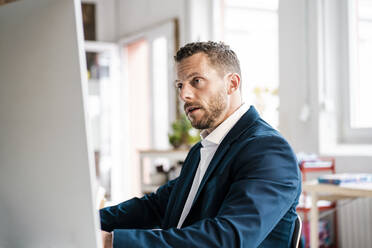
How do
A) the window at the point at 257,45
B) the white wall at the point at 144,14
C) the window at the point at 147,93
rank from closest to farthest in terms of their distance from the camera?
the window at the point at 257,45 < the white wall at the point at 144,14 < the window at the point at 147,93

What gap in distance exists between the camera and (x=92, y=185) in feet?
1.92

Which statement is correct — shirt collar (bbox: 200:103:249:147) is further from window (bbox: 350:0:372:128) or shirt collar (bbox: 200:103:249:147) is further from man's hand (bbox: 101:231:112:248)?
window (bbox: 350:0:372:128)

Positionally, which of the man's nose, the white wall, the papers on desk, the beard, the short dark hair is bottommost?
the papers on desk

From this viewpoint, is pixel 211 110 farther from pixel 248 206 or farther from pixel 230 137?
pixel 248 206

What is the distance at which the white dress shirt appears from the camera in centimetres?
129

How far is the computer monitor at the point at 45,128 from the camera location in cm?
60

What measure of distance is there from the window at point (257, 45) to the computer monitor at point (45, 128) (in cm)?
329

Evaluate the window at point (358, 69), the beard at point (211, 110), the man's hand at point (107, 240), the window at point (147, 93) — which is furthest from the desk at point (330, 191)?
the window at point (147, 93)

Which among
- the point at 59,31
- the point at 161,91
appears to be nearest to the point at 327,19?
the point at 161,91

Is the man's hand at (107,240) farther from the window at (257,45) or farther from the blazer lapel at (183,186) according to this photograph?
the window at (257,45)

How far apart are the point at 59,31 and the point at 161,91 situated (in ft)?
15.4

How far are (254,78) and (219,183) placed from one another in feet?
10.8

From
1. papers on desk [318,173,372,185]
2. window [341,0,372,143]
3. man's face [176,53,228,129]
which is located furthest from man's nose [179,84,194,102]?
window [341,0,372,143]

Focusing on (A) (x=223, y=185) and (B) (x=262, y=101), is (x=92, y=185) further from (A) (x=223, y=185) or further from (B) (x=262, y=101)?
(B) (x=262, y=101)
